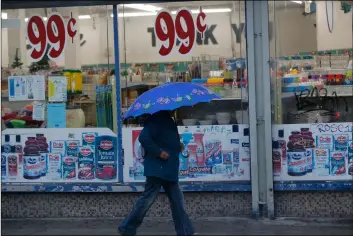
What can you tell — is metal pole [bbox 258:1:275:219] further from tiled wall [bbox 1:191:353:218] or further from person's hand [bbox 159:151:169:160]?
person's hand [bbox 159:151:169:160]

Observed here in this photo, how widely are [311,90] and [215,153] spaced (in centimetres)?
146

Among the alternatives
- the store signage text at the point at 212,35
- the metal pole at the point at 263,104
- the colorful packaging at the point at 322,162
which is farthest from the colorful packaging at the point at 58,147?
the colorful packaging at the point at 322,162

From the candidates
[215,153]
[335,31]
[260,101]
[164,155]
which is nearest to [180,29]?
[260,101]

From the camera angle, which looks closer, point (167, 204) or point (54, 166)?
point (167, 204)

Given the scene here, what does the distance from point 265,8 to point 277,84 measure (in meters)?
0.95

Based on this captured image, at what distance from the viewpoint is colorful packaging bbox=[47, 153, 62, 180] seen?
7.26m

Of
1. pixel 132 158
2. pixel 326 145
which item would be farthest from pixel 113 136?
pixel 326 145

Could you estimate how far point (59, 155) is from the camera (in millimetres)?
7258

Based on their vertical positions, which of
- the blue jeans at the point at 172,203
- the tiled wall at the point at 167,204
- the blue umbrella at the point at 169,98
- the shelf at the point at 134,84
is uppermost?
the shelf at the point at 134,84

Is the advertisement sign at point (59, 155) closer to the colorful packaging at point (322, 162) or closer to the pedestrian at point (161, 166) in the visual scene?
the pedestrian at point (161, 166)

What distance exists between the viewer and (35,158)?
288 inches

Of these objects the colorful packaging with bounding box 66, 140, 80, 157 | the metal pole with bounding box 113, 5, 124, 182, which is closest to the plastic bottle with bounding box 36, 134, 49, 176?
the colorful packaging with bounding box 66, 140, 80, 157

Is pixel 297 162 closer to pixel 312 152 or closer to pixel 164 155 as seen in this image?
pixel 312 152

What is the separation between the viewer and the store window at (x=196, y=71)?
6.95m
